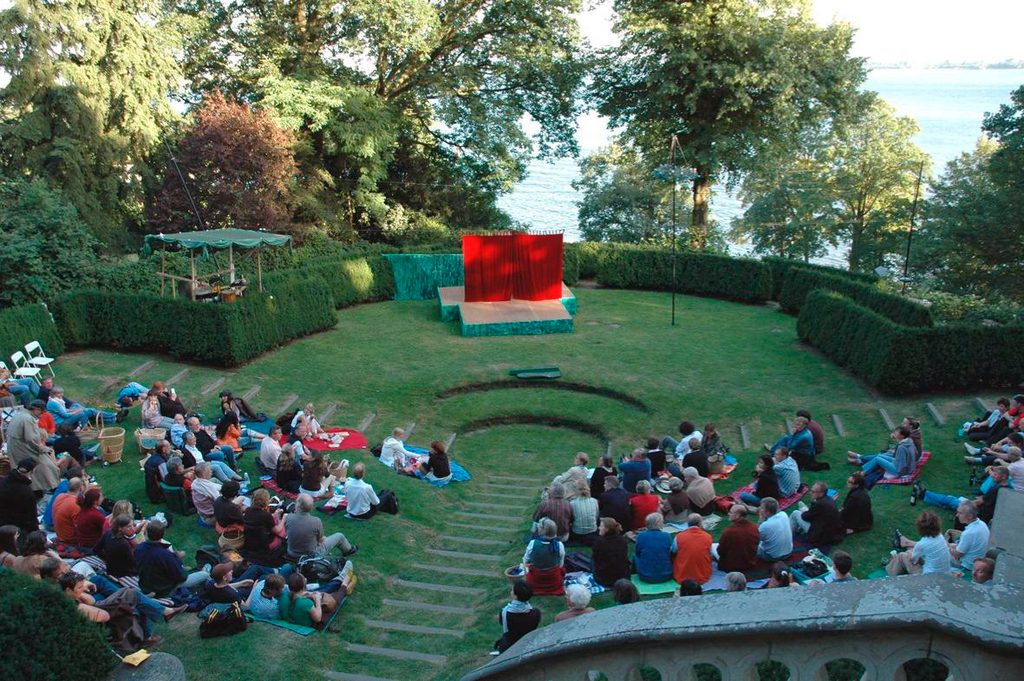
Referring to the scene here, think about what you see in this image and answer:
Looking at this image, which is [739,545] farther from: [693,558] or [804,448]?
[804,448]

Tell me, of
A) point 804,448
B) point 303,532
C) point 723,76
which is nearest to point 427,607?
point 303,532

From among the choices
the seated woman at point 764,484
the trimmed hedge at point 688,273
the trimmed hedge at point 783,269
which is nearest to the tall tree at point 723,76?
the trimmed hedge at point 688,273

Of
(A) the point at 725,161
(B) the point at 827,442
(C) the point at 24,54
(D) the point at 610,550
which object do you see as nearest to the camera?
(D) the point at 610,550

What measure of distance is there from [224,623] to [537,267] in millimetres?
19654

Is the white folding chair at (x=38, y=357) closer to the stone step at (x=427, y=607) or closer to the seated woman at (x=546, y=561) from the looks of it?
the stone step at (x=427, y=607)

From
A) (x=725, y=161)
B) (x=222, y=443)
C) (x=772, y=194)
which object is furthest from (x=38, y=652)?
(x=772, y=194)

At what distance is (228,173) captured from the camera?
1117 inches

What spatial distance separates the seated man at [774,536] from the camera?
9828 mm

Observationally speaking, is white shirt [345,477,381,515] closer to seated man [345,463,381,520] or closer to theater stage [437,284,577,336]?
seated man [345,463,381,520]

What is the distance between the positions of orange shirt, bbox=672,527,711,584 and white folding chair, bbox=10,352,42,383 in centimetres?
1406

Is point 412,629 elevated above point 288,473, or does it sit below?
below

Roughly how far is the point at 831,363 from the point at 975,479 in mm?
8858

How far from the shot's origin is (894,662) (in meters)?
3.74

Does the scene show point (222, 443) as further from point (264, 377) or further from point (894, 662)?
point (894, 662)
